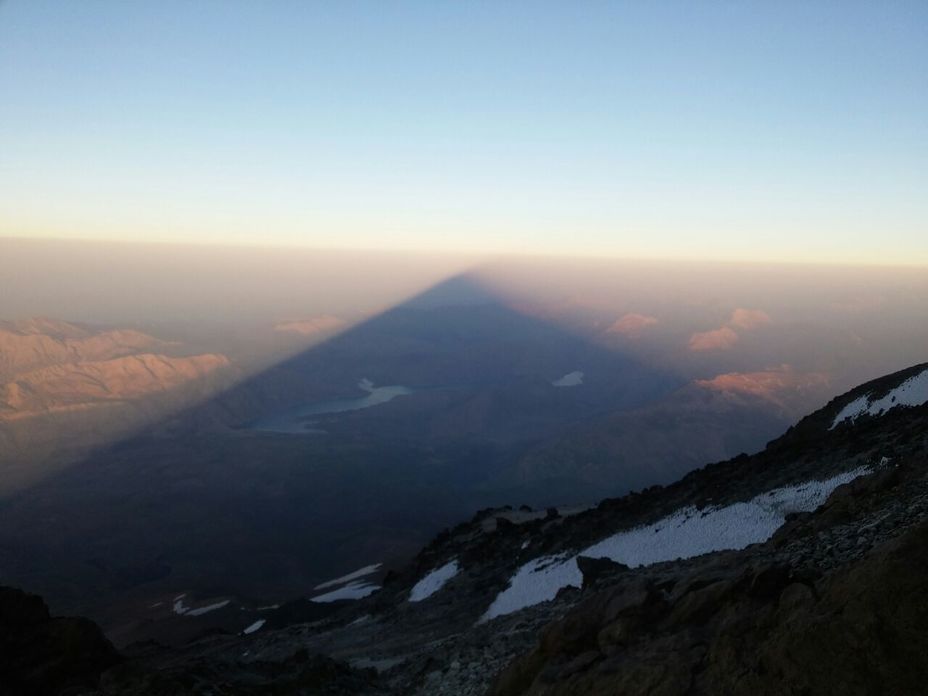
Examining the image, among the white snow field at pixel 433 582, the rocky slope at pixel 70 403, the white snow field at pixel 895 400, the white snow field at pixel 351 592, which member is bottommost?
the rocky slope at pixel 70 403

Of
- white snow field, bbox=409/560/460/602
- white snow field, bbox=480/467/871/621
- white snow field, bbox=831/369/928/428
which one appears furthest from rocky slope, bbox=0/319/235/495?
white snow field, bbox=831/369/928/428

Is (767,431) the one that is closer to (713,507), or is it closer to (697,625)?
(713,507)

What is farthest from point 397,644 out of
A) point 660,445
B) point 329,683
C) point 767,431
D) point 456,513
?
point 767,431

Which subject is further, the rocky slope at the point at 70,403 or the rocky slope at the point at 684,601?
the rocky slope at the point at 70,403

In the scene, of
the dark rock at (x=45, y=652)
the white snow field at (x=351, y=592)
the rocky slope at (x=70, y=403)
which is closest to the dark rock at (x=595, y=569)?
the dark rock at (x=45, y=652)

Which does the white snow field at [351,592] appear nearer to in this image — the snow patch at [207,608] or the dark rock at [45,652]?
the snow patch at [207,608]

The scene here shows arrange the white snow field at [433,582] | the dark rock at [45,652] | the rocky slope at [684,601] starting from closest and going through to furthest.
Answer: the rocky slope at [684,601] < the dark rock at [45,652] < the white snow field at [433,582]
